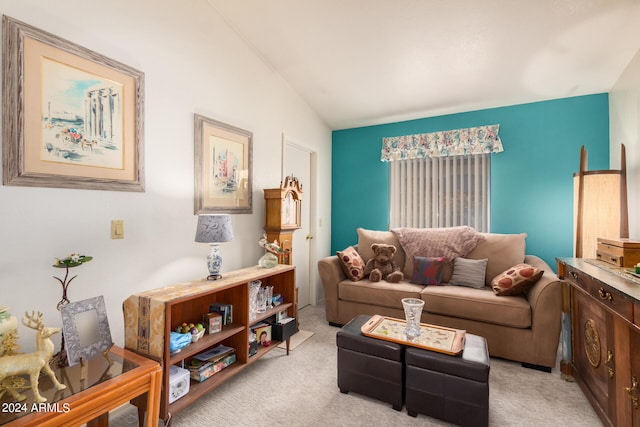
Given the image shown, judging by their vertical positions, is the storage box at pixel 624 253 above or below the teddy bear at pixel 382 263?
above

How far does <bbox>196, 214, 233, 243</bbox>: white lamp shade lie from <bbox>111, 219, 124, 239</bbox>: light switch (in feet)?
1.40

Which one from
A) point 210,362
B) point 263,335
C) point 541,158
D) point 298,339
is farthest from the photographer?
point 541,158

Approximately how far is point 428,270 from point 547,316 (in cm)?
101

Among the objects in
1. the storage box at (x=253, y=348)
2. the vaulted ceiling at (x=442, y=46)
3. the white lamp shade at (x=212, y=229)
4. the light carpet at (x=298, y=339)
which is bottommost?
the light carpet at (x=298, y=339)

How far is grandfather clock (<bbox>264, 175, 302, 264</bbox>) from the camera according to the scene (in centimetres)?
288

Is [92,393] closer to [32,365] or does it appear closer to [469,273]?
[32,365]

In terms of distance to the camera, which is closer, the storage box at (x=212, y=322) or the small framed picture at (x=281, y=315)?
the storage box at (x=212, y=322)

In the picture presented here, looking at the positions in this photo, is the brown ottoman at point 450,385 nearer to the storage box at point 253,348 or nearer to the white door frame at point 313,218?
the storage box at point 253,348

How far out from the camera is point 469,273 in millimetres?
2945

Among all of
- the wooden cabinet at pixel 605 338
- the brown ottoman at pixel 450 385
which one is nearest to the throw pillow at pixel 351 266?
the brown ottoman at pixel 450 385

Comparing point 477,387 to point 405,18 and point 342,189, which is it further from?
point 342,189

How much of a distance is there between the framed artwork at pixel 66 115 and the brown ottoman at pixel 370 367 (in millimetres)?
1714

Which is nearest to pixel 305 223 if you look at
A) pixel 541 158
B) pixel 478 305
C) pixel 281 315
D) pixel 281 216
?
pixel 281 216

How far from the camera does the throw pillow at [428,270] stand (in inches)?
119
